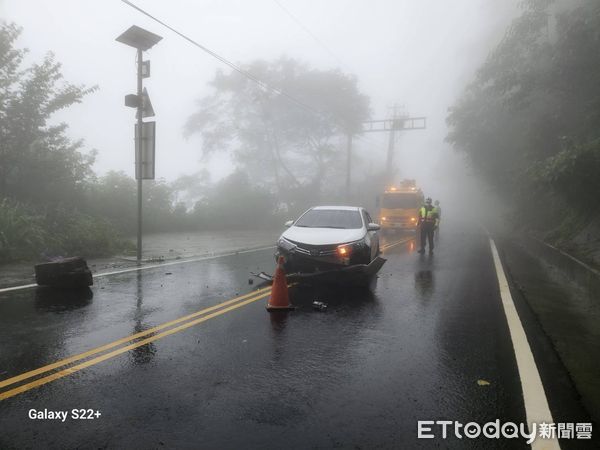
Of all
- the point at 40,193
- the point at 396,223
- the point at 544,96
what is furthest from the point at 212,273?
the point at 544,96

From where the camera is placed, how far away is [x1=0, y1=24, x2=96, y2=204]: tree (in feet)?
46.1

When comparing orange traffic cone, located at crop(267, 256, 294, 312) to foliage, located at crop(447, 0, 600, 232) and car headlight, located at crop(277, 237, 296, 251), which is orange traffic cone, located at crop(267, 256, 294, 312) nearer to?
car headlight, located at crop(277, 237, 296, 251)

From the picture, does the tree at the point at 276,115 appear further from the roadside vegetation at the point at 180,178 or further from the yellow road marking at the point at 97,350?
the yellow road marking at the point at 97,350

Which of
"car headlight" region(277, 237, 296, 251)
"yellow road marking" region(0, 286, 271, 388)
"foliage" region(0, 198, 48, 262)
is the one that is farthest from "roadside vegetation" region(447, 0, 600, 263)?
"foliage" region(0, 198, 48, 262)

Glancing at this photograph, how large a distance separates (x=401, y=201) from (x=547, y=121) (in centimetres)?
810

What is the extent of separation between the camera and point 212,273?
410 inches

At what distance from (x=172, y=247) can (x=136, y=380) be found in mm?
12440

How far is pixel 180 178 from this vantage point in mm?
50156

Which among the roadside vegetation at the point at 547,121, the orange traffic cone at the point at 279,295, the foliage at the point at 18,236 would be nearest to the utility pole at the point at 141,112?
the foliage at the point at 18,236

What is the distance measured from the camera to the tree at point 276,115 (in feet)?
131

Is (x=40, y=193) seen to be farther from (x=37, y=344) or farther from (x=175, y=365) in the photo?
(x=175, y=365)

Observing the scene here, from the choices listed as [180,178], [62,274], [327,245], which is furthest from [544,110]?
[180,178]

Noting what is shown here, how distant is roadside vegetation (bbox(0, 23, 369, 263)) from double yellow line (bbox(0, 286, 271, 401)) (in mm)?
5975

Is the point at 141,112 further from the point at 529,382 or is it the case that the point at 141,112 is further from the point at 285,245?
the point at 529,382
